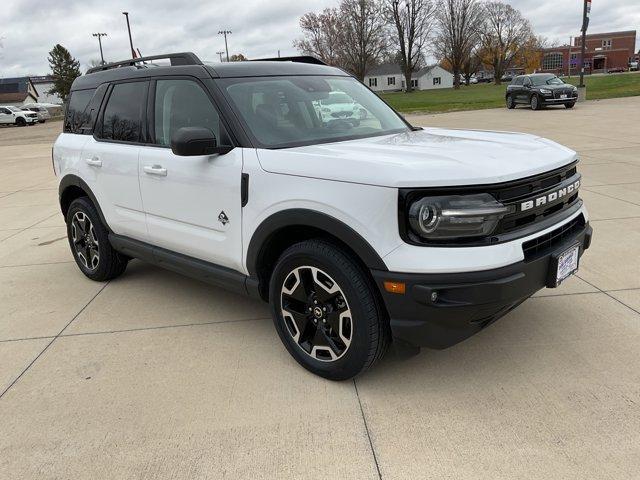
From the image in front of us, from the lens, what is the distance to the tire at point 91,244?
4.79 m

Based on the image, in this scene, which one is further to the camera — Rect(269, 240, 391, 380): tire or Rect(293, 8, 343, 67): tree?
Rect(293, 8, 343, 67): tree

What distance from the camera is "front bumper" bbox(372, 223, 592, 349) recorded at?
98.3 inches

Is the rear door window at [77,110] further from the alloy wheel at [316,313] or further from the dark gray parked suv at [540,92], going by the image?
the dark gray parked suv at [540,92]

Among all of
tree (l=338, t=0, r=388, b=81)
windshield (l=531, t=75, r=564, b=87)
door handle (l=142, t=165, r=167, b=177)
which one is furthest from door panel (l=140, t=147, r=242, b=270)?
tree (l=338, t=0, r=388, b=81)

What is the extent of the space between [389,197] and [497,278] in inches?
24.5

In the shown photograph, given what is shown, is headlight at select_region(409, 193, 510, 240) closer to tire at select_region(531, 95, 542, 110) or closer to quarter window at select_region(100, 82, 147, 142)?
quarter window at select_region(100, 82, 147, 142)

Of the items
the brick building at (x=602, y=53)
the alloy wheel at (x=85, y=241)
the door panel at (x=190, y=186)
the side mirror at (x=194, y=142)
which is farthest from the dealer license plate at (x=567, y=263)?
the brick building at (x=602, y=53)

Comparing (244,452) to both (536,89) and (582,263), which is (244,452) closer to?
(582,263)

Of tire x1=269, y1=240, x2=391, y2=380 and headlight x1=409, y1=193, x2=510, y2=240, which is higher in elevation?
headlight x1=409, y1=193, x2=510, y2=240

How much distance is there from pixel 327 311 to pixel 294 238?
1.64 ft

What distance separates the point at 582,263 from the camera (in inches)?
188

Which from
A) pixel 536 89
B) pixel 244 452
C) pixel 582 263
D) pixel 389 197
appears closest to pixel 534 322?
pixel 582 263

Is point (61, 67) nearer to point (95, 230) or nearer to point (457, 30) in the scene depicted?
point (457, 30)

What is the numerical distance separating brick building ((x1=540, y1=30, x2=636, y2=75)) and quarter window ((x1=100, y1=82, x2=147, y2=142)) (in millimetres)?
137859
